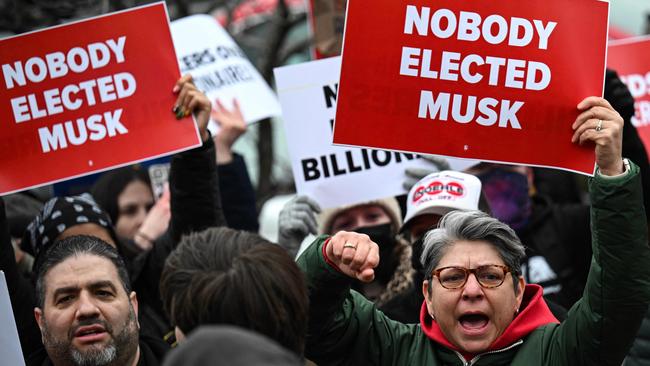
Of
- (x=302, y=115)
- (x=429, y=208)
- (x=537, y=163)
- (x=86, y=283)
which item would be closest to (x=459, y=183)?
(x=429, y=208)

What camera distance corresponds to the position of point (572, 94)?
3838 mm

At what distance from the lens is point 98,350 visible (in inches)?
145

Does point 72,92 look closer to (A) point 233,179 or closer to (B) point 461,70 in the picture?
(A) point 233,179

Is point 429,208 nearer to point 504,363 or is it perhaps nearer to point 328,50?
point 504,363

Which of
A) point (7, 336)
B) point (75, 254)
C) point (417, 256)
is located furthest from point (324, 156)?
point (7, 336)

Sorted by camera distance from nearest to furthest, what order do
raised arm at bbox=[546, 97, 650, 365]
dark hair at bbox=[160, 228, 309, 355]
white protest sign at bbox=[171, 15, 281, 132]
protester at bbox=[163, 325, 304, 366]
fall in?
1. protester at bbox=[163, 325, 304, 366]
2. dark hair at bbox=[160, 228, 309, 355]
3. raised arm at bbox=[546, 97, 650, 365]
4. white protest sign at bbox=[171, 15, 281, 132]

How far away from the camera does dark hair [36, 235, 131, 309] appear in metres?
3.90

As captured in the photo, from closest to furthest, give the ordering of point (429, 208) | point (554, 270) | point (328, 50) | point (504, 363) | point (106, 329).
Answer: point (504, 363) < point (106, 329) < point (429, 208) < point (554, 270) < point (328, 50)

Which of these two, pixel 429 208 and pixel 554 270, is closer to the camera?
pixel 429 208

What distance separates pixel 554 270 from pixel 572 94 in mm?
1170

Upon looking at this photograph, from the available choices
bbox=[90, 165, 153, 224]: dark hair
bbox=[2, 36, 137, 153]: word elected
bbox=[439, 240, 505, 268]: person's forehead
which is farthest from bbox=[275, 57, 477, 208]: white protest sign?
bbox=[439, 240, 505, 268]: person's forehead

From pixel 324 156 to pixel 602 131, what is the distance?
1.65 metres

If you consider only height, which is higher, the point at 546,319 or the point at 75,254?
the point at 75,254

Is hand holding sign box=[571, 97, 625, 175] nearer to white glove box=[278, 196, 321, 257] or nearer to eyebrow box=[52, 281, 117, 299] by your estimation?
white glove box=[278, 196, 321, 257]
